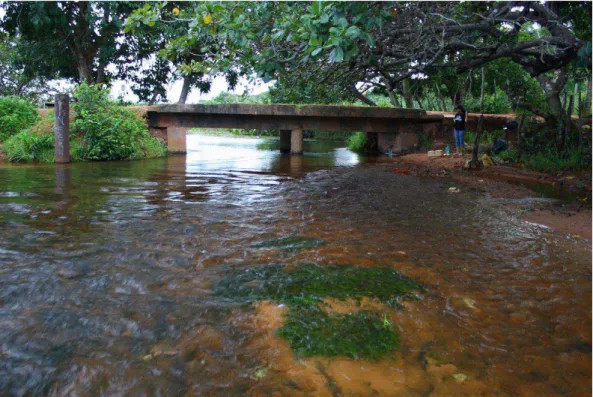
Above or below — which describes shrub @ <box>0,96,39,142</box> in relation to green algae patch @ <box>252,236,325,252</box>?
above

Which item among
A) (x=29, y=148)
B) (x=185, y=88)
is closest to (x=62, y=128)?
(x=29, y=148)

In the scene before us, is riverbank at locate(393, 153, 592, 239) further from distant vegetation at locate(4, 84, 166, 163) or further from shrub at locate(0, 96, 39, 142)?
shrub at locate(0, 96, 39, 142)

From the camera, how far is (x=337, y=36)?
4.30 meters

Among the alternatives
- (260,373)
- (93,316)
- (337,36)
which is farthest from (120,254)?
(337,36)

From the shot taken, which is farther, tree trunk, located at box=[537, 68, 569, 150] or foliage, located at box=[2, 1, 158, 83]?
foliage, located at box=[2, 1, 158, 83]

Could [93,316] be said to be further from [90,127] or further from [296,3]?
[90,127]

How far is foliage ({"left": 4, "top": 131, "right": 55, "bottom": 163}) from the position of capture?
11.0 m

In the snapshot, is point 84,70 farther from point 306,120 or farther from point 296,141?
point 306,120

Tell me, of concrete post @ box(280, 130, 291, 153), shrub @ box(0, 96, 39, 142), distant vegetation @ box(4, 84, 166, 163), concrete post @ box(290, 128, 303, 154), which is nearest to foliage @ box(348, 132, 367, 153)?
concrete post @ box(280, 130, 291, 153)

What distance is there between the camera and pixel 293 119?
1564cm

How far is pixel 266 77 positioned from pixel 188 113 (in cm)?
935

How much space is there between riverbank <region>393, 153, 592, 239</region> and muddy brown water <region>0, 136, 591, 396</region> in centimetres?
41

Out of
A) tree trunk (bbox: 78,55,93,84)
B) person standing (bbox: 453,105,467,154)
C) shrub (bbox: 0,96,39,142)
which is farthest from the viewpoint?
tree trunk (bbox: 78,55,93,84)

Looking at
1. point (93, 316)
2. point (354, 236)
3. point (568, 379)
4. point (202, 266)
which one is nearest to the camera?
point (568, 379)
